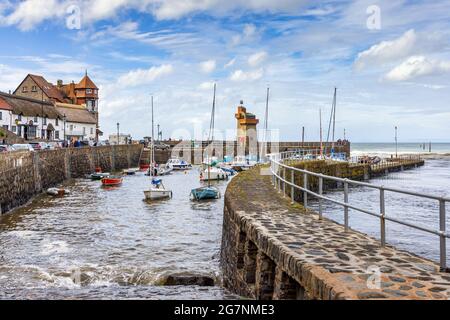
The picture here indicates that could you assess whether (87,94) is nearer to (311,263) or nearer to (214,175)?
(214,175)

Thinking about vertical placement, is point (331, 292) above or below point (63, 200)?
above

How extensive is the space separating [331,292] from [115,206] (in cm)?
2854

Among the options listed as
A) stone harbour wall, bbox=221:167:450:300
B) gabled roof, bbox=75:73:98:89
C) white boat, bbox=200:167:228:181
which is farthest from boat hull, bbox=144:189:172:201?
gabled roof, bbox=75:73:98:89

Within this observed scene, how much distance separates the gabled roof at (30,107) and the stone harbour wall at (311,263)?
202 ft

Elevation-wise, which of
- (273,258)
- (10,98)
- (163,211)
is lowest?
(163,211)

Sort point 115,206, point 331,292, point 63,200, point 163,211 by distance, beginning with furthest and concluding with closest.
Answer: point 63,200
point 115,206
point 163,211
point 331,292

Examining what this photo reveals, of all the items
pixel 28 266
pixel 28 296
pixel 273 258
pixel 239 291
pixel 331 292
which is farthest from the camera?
pixel 28 266

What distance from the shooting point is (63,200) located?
3525 cm

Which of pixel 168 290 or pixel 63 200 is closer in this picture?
pixel 168 290

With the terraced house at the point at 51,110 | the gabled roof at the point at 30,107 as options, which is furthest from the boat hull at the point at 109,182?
the gabled roof at the point at 30,107

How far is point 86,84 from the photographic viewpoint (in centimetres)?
9912

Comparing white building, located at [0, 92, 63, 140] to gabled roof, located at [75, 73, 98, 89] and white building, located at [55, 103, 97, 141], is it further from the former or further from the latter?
gabled roof, located at [75, 73, 98, 89]
